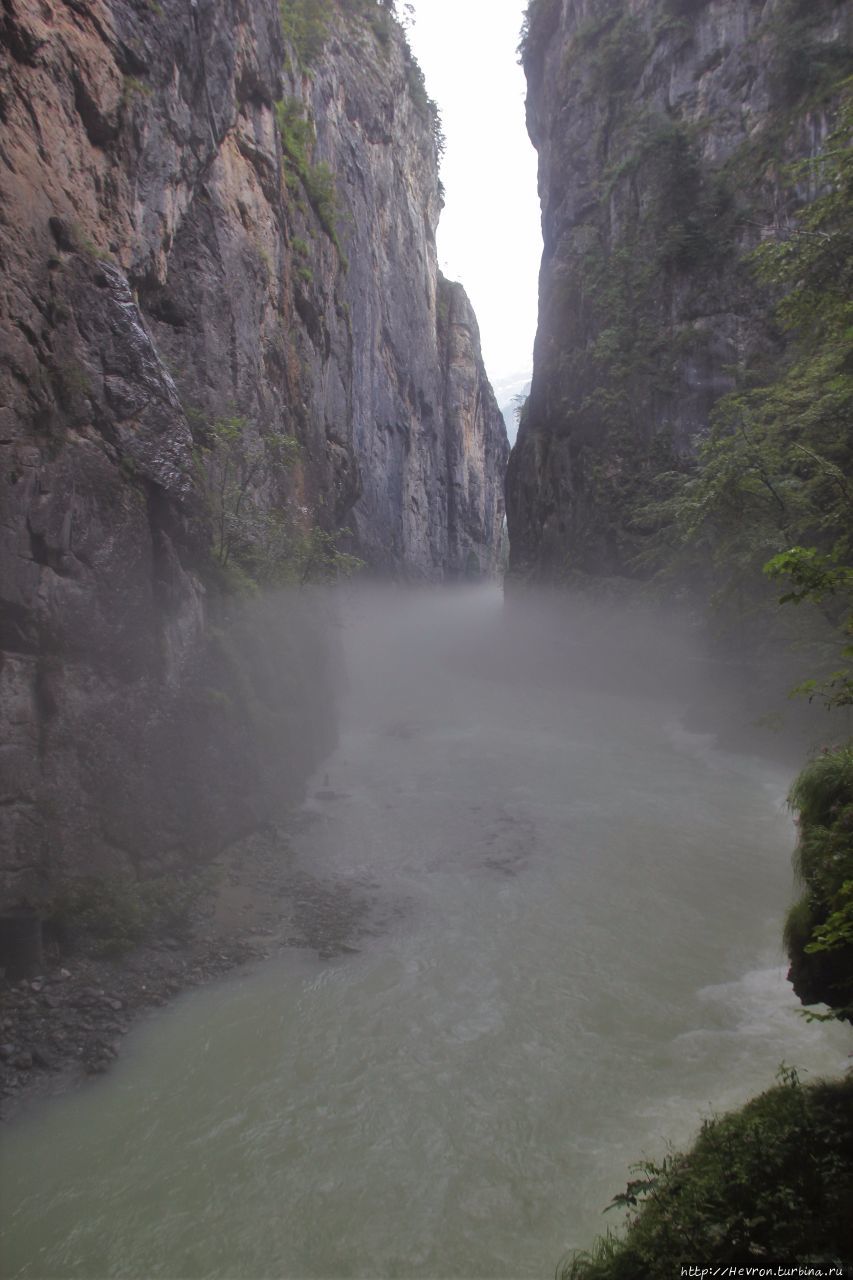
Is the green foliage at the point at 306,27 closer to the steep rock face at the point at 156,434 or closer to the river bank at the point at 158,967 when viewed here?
the steep rock face at the point at 156,434

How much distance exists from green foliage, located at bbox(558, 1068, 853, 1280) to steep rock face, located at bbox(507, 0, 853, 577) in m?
25.2

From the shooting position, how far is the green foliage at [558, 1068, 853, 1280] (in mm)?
3525

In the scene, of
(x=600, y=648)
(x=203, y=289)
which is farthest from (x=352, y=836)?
(x=600, y=648)

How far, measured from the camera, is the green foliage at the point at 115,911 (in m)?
8.81

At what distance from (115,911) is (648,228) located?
33.8 metres

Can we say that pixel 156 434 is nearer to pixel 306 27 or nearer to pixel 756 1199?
pixel 756 1199

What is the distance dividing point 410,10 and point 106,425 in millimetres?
48339

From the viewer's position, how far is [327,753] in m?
19.3

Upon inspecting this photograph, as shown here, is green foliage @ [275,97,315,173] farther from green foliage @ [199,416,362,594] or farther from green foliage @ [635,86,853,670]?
green foliage @ [635,86,853,670]

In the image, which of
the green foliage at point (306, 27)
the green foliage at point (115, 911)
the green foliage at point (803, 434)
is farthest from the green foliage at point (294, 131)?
the green foliage at point (115, 911)

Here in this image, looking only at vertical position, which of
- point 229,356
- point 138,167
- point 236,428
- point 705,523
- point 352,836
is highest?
point 138,167

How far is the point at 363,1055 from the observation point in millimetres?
7605

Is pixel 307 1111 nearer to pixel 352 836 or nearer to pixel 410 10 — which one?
pixel 352 836

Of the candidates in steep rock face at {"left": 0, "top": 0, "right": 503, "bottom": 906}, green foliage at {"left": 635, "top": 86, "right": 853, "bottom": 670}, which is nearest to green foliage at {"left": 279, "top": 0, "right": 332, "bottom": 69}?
steep rock face at {"left": 0, "top": 0, "right": 503, "bottom": 906}
